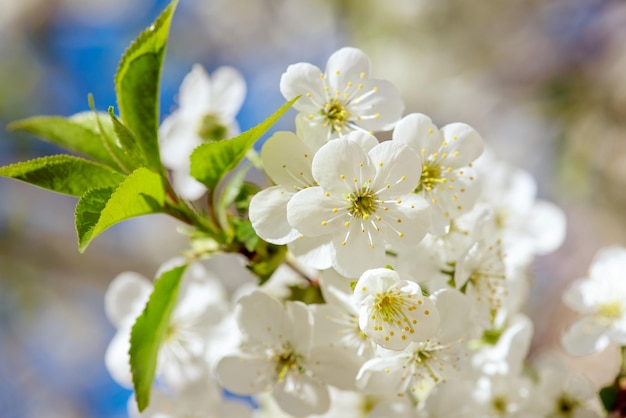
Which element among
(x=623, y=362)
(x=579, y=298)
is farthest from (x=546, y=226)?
(x=623, y=362)

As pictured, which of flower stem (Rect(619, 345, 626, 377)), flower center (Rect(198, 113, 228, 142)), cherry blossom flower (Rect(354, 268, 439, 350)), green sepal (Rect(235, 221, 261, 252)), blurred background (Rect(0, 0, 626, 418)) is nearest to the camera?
cherry blossom flower (Rect(354, 268, 439, 350))

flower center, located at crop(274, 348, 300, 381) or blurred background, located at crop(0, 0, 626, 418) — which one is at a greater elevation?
blurred background, located at crop(0, 0, 626, 418)

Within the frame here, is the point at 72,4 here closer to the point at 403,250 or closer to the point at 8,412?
the point at 8,412

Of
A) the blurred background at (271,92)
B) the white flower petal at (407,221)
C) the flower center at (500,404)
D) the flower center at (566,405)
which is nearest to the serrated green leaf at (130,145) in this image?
the white flower petal at (407,221)

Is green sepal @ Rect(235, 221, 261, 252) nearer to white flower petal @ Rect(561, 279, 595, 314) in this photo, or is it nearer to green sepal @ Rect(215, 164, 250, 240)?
green sepal @ Rect(215, 164, 250, 240)

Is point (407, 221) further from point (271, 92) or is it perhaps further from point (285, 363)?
point (271, 92)

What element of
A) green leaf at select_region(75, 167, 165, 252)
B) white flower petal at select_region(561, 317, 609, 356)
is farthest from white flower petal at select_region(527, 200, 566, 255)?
green leaf at select_region(75, 167, 165, 252)
